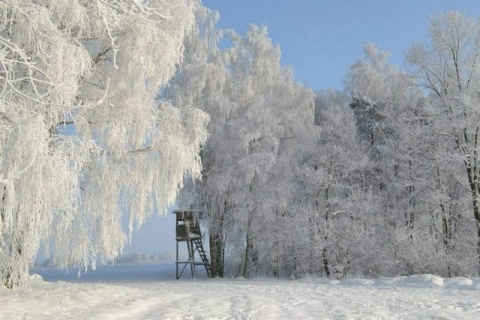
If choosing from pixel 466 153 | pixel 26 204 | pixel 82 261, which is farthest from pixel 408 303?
pixel 466 153

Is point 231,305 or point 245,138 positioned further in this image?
point 245,138

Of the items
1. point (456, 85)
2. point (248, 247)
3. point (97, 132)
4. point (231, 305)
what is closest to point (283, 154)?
point (248, 247)

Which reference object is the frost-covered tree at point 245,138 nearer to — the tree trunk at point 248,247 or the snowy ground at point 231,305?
the tree trunk at point 248,247

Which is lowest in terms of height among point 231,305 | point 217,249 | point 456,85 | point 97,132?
point 231,305

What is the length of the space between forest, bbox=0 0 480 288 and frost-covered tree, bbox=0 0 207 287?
4 centimetres

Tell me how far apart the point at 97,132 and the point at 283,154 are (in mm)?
11590

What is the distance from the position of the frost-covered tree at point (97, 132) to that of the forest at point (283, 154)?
4 cm

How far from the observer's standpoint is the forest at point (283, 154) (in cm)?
860

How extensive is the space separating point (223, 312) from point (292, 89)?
15.0 metres

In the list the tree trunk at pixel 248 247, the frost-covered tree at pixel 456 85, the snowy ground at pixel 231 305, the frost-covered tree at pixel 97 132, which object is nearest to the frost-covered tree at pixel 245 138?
the tree trunk at pixel 248 247

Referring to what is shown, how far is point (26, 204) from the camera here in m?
6.42

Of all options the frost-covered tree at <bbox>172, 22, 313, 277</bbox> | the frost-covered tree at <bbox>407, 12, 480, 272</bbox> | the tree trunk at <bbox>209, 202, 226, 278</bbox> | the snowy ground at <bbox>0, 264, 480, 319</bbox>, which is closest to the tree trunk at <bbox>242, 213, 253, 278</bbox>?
the frost-covered tree at <bbox>172, 22, 313, 277</bbox>

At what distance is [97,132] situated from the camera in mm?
8633

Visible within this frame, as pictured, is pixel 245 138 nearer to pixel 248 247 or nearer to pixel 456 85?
pixel 248 247
